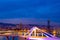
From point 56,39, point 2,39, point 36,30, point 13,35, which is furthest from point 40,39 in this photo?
A: point 2,39

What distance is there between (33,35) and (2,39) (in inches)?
1856

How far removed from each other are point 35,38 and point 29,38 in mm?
1375

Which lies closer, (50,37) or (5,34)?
(50,37)

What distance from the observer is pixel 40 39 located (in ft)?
157

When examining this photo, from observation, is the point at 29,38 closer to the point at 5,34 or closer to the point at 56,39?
the point at 56,39

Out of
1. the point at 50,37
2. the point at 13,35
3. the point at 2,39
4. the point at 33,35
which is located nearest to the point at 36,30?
the point at 33,35

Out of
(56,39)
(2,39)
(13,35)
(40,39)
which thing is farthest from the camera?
(2,39)

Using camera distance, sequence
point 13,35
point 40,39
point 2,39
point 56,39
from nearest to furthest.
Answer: point 56,39, point 40,39, point 13,35, point 2,39

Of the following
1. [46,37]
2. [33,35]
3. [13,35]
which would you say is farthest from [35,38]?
[13,35]

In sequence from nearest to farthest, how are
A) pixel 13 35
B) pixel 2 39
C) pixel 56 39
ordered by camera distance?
pixel 56 39 → pixel 13 35 → pixel 2 39

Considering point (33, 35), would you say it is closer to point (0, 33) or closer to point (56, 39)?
point (56, 39)

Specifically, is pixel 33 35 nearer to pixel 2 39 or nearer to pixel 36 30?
pixel 36 30

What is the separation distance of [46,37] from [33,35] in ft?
15.7

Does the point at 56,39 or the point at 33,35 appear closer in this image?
the point at 56,39
